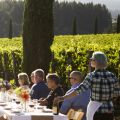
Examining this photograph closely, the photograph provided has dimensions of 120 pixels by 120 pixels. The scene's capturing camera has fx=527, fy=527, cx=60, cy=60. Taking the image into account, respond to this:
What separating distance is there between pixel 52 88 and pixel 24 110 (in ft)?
3.81

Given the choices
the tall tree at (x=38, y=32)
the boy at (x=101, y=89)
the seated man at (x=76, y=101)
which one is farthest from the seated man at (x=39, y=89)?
the tall tree at (x=38, y=32)

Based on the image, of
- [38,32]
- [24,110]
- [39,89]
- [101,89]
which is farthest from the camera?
[38,32]

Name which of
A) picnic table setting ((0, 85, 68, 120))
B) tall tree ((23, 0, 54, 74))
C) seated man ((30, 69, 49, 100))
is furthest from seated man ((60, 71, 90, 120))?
tall tree ((23, 0, 54, 74))

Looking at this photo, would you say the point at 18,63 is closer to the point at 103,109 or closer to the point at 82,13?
the point at 103,109

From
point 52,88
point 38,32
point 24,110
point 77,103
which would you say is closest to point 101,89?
point 77,103

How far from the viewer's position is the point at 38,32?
53.3 ft

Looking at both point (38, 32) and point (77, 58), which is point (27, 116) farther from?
point (38, 32)

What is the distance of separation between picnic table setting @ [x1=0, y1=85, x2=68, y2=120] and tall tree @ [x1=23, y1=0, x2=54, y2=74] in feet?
19.5

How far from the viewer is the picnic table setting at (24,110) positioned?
821 cm

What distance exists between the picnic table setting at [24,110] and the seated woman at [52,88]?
254 millimetres

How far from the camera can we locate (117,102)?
1292 centimetres

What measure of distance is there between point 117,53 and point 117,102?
1.20 meters

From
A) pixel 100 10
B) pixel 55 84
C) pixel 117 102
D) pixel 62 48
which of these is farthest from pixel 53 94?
pixel 100 10

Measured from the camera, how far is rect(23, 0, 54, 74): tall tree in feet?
53.0
